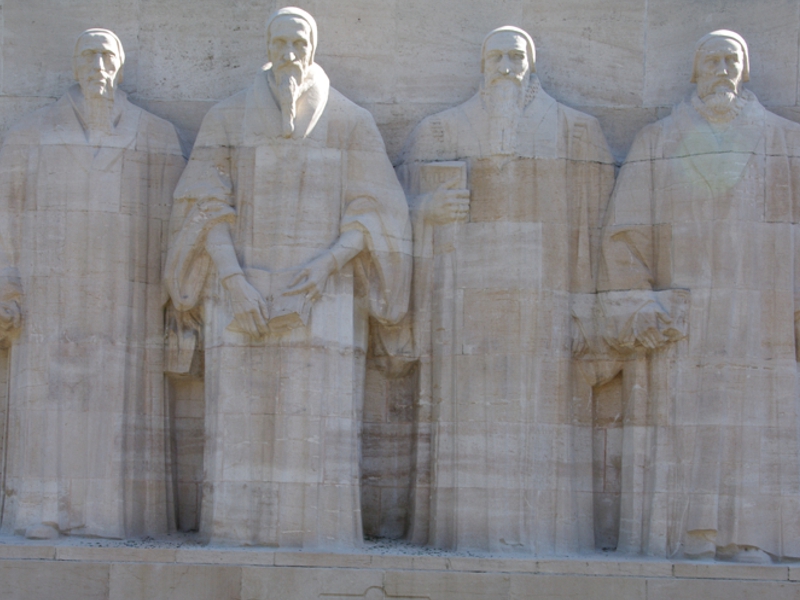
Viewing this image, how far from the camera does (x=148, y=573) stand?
13.7m

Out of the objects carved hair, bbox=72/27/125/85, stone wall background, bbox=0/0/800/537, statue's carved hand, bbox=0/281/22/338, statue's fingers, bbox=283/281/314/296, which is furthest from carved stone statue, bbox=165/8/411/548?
statue's carved hand, bbox=0/281/22/338

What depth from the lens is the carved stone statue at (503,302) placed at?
46.6ft

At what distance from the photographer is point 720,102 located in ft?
47.6

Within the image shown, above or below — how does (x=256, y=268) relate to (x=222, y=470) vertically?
above

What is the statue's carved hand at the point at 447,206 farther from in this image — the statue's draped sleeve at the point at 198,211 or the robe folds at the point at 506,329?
the statue's draped sleeve at the point at 198,211

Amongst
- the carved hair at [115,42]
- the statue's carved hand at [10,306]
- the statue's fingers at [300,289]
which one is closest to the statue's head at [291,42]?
the carved hair at [115,42]

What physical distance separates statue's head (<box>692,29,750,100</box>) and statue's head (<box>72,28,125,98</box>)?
17.4 feet

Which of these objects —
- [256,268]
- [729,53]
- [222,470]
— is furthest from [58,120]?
[729,53]

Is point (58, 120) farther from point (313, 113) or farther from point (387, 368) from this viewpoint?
point (387, 368)

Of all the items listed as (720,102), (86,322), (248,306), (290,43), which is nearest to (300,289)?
(248,306)

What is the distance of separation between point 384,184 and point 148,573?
397cm

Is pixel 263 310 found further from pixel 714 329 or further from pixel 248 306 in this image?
pixel 714 329

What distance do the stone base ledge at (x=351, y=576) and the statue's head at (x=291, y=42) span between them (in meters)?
4.23

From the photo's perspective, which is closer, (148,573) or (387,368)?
(148,573)
